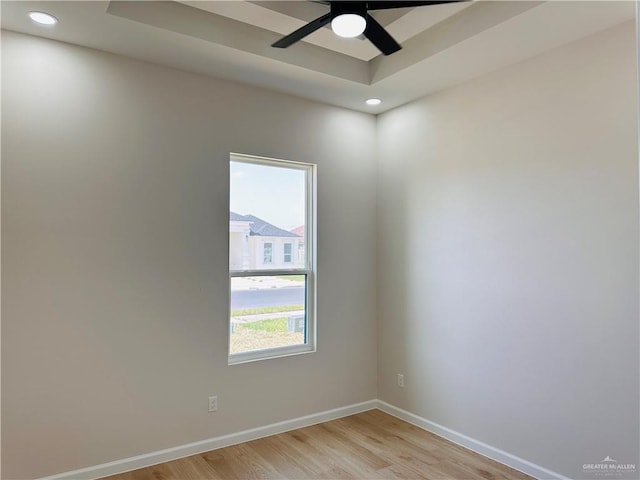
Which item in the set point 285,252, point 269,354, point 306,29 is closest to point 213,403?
point 269,354

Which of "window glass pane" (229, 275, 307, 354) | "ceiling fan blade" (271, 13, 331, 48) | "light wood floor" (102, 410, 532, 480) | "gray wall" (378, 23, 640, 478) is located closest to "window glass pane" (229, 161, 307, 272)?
"window glass pane" (229, 275, 307, 354)

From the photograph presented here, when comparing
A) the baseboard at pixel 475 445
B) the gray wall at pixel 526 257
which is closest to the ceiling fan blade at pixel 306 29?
the gray wall at pixel 526 257

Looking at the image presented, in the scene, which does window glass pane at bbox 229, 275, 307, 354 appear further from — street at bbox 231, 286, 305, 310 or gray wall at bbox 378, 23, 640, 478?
gray wall at bbox 378, 23, 640, 478

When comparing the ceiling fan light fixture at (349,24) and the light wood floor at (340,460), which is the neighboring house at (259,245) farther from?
the ceiling fan light fixture at (349,24)

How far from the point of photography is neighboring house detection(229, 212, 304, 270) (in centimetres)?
341

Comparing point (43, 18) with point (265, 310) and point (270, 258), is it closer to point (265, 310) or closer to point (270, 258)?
point (270, 258)

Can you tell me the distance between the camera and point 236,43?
279 centimetres

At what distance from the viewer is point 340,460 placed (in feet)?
9.96

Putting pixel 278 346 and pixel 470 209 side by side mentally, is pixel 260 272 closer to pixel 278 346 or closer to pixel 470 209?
pixel 278 346

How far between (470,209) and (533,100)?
0.86 metres

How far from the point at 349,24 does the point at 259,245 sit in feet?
6.20

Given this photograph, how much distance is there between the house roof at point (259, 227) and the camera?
3419 mm

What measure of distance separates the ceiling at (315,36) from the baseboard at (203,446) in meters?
2.70

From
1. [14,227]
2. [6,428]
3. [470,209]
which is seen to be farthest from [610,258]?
[6,428]
